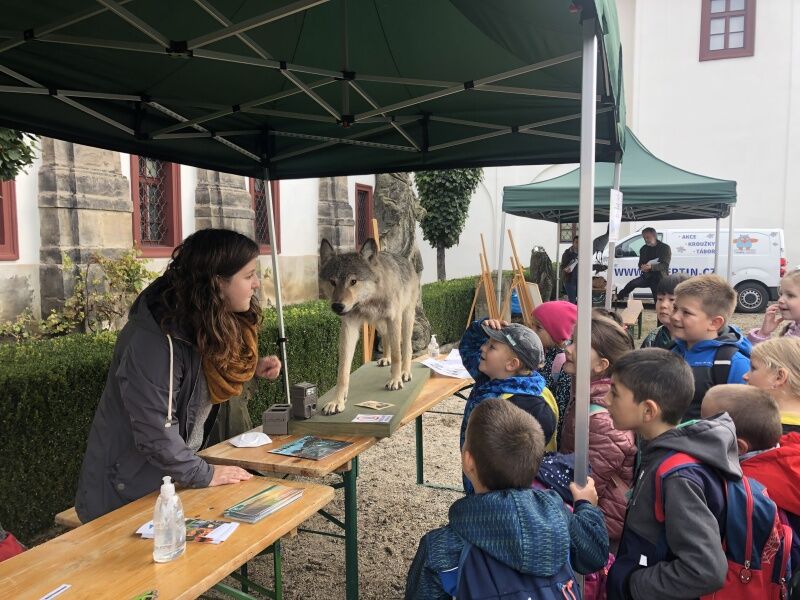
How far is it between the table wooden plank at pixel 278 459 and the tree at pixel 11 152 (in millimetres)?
2477

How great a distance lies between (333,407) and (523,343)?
1326 mm

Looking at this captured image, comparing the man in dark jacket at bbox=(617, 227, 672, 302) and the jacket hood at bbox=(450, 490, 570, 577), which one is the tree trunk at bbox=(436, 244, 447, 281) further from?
the jacket hood at bbox=(450, 490, 570, 577)

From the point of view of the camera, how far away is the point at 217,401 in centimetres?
261

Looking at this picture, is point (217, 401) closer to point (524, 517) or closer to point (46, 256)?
point (524, 517)

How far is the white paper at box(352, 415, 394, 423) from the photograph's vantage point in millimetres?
3225

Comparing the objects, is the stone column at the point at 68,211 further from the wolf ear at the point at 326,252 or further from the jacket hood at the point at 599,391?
the jacket hood at the point at 599,391

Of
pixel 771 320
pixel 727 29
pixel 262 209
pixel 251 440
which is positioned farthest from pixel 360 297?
pixel 727 29

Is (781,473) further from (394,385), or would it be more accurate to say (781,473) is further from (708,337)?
(394,385)

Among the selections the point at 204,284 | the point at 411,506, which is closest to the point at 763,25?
the point at 411,506

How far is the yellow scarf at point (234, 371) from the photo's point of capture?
8.15 ft

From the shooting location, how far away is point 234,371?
252 cm

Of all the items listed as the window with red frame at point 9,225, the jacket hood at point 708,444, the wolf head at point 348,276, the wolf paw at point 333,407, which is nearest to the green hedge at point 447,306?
the window with red frame at point 9,225

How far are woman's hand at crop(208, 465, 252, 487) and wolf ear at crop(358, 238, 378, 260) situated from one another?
1.66 m

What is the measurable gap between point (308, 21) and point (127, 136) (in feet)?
5.03
